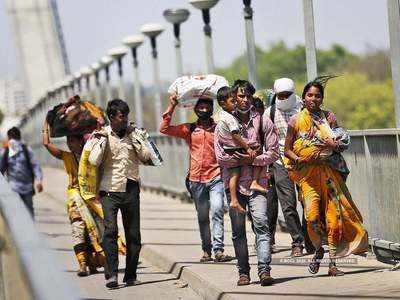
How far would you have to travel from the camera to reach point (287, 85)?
1388 centimetres

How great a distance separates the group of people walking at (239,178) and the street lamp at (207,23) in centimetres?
948

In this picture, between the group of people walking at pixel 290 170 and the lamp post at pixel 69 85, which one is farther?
the lamp post at pixel 69 85

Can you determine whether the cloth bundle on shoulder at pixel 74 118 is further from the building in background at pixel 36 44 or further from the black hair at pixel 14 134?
the building in background at pixel 36 44

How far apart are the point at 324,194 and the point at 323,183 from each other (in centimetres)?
9

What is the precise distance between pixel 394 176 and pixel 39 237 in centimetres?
712

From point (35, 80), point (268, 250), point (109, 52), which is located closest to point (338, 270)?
point (268, 250)

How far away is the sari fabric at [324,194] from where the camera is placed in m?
12.0

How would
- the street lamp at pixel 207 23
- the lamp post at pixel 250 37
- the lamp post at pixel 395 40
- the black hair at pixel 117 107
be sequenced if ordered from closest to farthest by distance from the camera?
the black hair at pixel 117 107 → the lamp post at pixel 395 40 → the lamp post at pixel 250 37 → the street lamp at pixel 207 23

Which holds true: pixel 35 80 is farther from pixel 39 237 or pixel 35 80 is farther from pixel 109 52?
pixel 39 237

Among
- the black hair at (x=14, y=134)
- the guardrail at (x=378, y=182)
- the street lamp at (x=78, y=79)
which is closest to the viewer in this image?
the guardrail at (x=378, y=182)

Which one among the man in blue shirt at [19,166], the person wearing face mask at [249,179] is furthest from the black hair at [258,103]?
the man in blue shirt at [19,166]

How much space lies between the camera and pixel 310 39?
1600 centimetres

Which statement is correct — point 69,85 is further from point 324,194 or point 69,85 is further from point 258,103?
point 324,194

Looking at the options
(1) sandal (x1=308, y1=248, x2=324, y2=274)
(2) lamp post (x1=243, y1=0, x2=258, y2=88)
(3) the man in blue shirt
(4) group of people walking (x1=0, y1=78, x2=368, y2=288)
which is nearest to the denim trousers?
(4) group of people walking (x1=0, y1=78, x2=368, y2=288)
